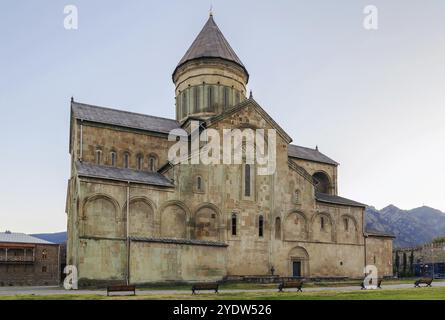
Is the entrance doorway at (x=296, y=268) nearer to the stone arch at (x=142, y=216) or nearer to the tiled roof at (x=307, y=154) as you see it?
the tiled roof at (x=307, y=154)

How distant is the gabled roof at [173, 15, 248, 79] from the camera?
42.2 metres

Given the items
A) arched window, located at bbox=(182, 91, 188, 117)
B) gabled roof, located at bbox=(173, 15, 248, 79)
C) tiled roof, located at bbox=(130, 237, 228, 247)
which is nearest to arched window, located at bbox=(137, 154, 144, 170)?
arched window, located at bbox=(182, 91, 188, 117)

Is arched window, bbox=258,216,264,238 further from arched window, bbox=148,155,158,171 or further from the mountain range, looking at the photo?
the mountain range

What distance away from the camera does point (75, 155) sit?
34.7 m

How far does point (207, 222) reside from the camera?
34.3m

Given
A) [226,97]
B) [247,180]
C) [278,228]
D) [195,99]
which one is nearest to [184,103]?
[195,99]

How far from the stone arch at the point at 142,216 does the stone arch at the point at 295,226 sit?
36.9 ft

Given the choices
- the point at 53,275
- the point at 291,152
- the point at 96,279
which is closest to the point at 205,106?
the point at 291,152

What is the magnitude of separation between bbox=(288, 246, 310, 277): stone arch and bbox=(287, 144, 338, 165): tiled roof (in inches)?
405

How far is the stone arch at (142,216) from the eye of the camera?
31.2 meters

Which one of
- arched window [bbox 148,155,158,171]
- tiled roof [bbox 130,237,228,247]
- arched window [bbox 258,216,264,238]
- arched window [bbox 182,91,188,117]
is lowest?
tiled roof [bbox 130,237,228,247]

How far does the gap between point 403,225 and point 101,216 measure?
126411 millimetres

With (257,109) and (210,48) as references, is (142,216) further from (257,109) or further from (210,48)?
(210,48)
